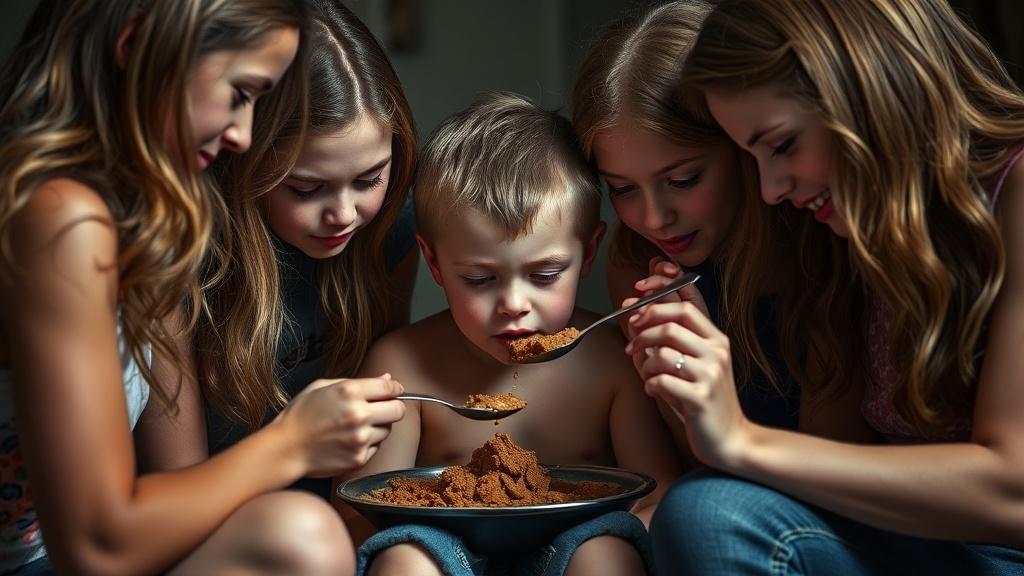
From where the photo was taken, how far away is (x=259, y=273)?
1.68 meters

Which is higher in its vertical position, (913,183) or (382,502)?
(913,183)

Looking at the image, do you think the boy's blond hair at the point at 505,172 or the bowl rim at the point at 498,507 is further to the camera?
the boy's blond hair at the point at 505,172

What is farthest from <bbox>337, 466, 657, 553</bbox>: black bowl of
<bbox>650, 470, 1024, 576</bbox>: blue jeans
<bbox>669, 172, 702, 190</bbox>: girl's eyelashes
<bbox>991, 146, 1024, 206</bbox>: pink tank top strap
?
<bbox>991, 146, 1024, 206</bbox>: pink tank top strap

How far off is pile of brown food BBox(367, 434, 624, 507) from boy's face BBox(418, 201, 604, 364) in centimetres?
18

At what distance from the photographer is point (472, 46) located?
3756 millimetres

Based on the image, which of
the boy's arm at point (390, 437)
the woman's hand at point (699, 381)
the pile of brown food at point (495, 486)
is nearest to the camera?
the woman's hand at point (699, 381)

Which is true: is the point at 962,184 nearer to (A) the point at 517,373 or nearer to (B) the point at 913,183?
(B) the point at 913,183

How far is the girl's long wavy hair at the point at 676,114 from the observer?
63.2 inches

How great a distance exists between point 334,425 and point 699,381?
1.38ft

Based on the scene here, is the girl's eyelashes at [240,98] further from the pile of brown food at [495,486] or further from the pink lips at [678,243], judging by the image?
the pink lips at [678,243]

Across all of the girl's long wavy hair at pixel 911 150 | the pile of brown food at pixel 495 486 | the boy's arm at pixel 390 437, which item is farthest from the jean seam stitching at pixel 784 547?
the boy's arm at pixel 390 437

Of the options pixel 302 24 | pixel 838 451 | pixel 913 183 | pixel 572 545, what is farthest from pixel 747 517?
pixel 302 24

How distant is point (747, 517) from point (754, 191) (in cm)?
52

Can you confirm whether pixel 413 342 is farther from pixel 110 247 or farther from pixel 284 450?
pixel 110 247
